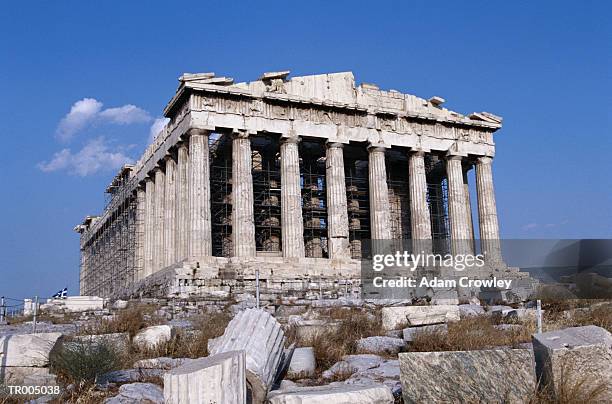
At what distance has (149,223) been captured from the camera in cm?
3322

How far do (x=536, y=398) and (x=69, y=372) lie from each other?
524 cm

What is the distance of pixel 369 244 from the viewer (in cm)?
3288

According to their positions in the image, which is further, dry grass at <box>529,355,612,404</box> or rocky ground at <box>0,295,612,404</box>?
rocky ground at <box>0,295,612,404</box>

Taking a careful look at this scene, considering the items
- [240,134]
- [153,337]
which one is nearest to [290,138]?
[240,134]

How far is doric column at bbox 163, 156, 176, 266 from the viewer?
29375 mm

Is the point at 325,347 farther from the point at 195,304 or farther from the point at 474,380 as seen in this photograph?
the point at 195,304

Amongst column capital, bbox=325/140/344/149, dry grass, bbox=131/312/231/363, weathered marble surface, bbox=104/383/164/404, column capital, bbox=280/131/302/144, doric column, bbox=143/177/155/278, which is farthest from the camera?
doric column, bbox=143/177/155/278

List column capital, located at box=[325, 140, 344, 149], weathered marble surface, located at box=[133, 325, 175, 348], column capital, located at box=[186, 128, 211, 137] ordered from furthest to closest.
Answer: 1. column capital, located at box=[325, 140, 344, 149]
2. column capital, located at box=[186, 128, 211, 137]
3. weathered marble surface, located at box=[133, 325, 175, 348]

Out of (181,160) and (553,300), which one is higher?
(181,160)

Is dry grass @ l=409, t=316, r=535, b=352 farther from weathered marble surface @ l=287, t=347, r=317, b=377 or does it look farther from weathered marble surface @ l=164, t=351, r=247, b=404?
weathered marble surface @ l=164, t=351, r=247, b=404

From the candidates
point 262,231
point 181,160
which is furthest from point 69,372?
point 262,231

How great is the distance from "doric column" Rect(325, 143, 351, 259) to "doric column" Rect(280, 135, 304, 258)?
56.4 inches

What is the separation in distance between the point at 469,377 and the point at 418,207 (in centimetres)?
2510

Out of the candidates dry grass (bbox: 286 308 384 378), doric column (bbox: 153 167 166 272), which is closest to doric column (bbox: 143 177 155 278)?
doric column (bbox: 153 167 166 272)
